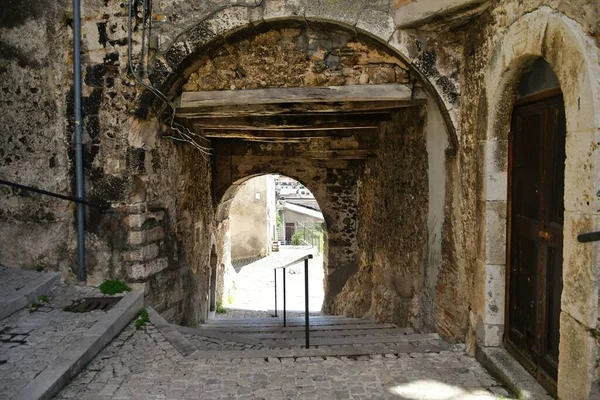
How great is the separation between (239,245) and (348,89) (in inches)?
579

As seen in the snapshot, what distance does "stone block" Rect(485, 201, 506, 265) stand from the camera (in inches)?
137

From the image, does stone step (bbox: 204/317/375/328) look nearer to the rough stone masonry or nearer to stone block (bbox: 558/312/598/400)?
the rough stone masonry

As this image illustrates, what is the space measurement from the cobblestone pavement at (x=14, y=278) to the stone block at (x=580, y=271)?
417cm

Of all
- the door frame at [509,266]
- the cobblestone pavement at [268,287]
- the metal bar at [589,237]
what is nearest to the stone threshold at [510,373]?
the door frame at [509,266]

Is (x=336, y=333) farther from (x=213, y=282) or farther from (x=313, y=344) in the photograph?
(x=213, y=282)

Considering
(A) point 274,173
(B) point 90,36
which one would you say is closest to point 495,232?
(B) point 90,36

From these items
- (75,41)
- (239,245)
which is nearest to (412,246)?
(75,41)

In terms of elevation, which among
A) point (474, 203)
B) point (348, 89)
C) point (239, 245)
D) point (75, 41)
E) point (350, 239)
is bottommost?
point (239, 245)

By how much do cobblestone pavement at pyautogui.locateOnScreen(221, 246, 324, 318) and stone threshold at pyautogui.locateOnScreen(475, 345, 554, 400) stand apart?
21.3ft

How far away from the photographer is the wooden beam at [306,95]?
4.29 meters

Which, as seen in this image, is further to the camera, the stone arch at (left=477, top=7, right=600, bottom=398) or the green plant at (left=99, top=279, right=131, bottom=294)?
the green plant at (left=99, top=279, right=131, bottom=294)

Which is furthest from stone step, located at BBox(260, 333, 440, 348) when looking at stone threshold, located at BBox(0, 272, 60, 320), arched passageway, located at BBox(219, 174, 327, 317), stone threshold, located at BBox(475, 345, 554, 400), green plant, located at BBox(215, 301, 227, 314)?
green plant, located at BBox(215, 301, 227, 314)

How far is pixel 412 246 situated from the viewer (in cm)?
531

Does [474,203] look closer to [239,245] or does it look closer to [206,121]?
[206,121]
